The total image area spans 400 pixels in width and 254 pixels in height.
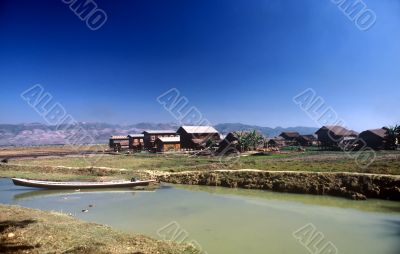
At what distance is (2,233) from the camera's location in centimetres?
1271

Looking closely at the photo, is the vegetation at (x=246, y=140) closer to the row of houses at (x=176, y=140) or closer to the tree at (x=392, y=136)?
the row of houses at (x=176, y=140)

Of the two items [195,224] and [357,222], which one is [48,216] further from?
[357,222]

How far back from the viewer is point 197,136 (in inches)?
2726

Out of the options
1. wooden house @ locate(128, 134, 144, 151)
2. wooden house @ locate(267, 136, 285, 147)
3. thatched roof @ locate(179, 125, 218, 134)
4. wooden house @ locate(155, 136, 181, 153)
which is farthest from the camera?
wooden house @ locate(267, 136, 285, 147)

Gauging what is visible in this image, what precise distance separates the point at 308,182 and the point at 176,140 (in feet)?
138

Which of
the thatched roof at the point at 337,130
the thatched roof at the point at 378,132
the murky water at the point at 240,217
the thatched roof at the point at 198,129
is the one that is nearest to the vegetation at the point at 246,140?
the thatched roof at the point at 198,129

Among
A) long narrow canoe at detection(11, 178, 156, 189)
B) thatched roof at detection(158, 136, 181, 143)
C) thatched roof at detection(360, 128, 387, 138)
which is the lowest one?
long narrow canoe at detection(11, 178, 156, 189)

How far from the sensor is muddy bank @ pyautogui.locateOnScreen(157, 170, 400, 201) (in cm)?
2303

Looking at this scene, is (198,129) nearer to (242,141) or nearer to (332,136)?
(242,141)

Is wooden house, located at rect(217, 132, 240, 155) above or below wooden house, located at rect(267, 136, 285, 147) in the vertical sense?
below

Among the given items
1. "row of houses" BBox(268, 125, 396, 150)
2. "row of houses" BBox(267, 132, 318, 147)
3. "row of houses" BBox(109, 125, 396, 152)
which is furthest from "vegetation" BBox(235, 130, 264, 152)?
"row of houses" BBox(267, 132, 318, 147)

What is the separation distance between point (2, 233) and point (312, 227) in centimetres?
1333

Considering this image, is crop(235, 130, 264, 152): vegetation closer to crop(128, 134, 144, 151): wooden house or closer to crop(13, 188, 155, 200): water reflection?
crop(128, 134, 144, 151): wooden house

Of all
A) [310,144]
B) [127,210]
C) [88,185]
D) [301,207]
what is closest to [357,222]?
[301,207]
